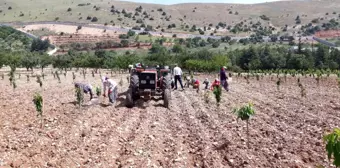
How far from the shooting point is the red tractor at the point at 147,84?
1562 centimetres

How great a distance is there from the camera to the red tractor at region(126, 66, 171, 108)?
15.6 m

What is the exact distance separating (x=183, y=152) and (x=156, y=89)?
24.2ft

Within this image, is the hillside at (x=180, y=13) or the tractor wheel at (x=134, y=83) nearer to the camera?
the tractor wheel at (x=134, y=83)

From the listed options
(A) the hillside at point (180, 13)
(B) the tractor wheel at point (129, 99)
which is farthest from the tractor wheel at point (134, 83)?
(A) the hillside at point (180, 13)

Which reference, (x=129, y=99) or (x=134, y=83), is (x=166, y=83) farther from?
(x=129, y=99)

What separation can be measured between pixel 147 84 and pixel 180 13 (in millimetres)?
131905

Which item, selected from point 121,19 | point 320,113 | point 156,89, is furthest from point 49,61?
point 121,19

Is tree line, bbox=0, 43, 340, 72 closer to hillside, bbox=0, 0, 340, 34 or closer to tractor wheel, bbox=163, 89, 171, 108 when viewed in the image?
tractor wheel, bbox=163, 89, 171, 108

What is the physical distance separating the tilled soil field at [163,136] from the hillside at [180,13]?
112 meters

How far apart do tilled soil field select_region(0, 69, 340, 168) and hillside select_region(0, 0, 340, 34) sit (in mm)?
112089

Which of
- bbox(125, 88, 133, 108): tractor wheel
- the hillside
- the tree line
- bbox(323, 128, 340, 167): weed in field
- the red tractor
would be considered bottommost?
the tree line

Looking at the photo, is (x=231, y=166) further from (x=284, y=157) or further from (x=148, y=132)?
(x=148, y=132)

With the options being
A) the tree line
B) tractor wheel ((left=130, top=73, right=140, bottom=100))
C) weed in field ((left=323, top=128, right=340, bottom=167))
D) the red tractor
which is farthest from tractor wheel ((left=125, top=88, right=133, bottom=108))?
the tree line

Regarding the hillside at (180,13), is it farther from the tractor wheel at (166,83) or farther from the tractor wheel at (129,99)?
the tractor wheel at (129,99)
